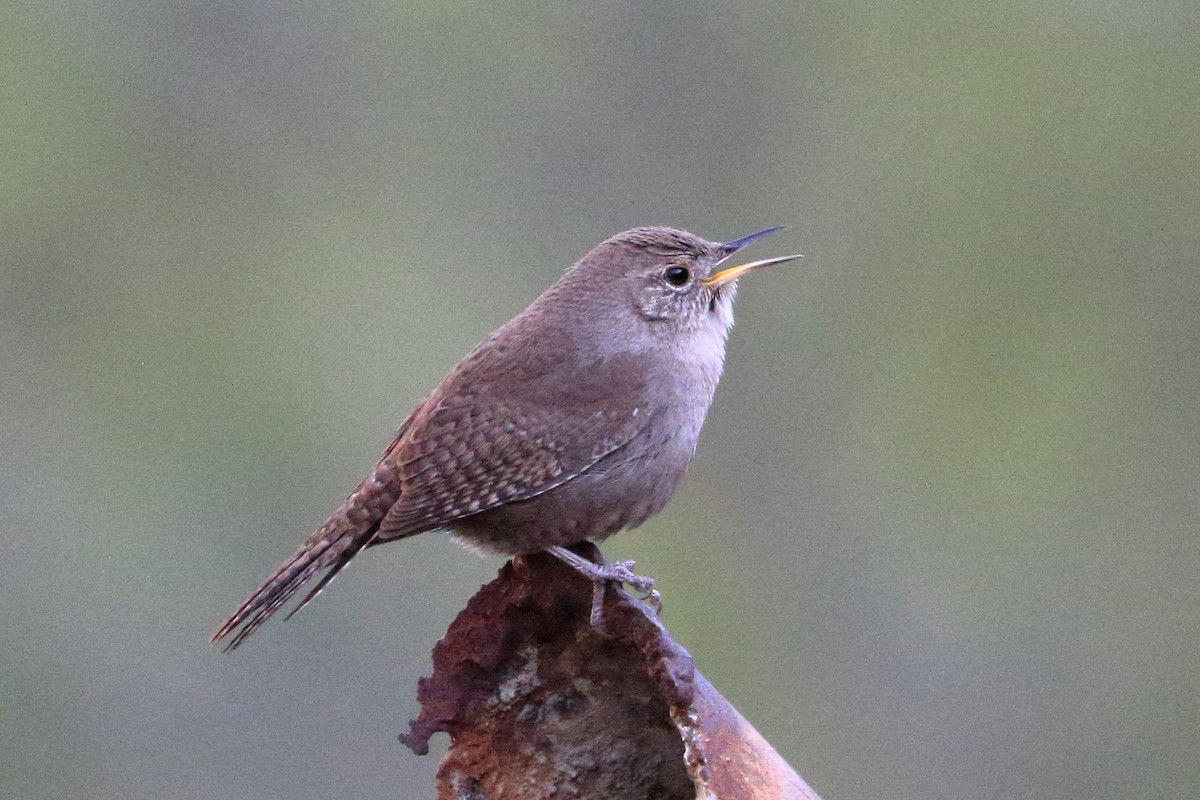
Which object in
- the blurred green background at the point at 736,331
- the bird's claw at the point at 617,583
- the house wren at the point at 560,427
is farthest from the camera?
the blurred green background at the point at 736,331

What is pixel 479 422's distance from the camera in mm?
3582

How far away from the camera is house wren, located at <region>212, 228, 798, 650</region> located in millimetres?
3416

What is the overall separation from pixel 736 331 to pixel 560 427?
382cm

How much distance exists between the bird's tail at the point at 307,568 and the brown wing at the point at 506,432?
71 mm

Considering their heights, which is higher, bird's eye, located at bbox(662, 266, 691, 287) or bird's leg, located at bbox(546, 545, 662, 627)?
bird's eye, located at bbox(662, 266, 691, 287)

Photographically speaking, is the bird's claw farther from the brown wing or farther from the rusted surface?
the brown wing

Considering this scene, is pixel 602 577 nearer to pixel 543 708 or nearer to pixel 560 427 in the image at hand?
pixel 543 708

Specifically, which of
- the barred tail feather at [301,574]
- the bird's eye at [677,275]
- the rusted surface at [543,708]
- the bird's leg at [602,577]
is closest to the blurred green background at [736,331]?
the bird's eye at [677,275]

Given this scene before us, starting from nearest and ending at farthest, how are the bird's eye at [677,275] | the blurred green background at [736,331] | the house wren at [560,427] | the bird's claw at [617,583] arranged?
the bird's claw at [617,583] < the house wren at [560,427] < the bird's eye at [677,275] < the blurred green background at [736,331]

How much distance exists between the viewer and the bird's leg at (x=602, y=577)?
8.71 ft

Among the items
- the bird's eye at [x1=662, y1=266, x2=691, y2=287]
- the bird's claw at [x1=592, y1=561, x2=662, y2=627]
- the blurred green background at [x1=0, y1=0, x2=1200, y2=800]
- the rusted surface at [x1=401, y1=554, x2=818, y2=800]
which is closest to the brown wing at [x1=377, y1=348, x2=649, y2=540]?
the bird's eye at [x1=662, y1=266, x2=691, y2=287]

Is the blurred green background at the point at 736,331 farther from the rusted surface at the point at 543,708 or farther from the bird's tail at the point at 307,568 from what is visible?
the rusted surface at the point at 543,708

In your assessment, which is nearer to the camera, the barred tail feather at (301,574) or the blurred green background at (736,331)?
the barred tail feather at (301,574)

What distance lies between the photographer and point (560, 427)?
3.59 meters
